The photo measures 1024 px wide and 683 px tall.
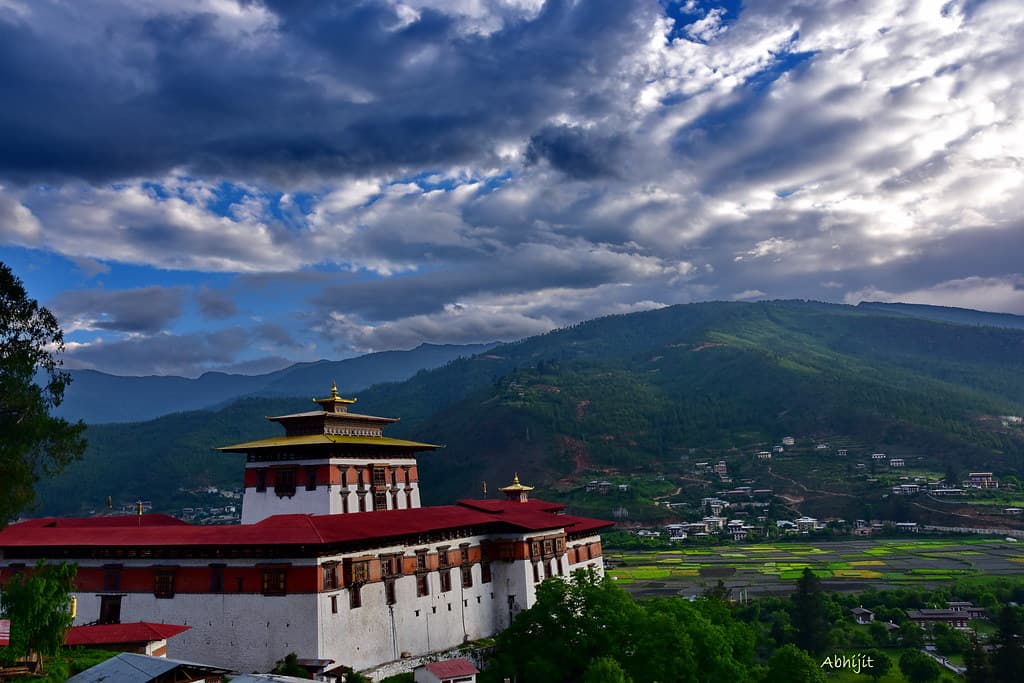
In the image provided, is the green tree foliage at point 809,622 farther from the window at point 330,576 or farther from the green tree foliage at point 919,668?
the window at point 330,576

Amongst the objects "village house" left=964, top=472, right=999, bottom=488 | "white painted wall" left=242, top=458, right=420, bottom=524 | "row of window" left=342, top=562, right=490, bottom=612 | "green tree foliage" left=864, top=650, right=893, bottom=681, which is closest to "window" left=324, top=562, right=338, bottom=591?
"row of window" left=342, top=562, right=490, bottom=612

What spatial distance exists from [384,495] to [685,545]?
119 metres

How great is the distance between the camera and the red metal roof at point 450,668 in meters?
41.5

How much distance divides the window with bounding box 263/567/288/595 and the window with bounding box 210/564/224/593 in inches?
90.8

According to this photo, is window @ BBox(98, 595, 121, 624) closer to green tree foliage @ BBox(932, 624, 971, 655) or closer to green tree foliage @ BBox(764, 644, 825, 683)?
green tree foliage @ BBox(764, 644, 825, 683)

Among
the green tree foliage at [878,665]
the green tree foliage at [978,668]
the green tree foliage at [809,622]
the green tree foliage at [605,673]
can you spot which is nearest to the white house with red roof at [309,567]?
the green tree foliage at [605,673]

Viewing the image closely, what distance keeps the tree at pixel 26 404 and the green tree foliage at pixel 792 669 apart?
41817 mm

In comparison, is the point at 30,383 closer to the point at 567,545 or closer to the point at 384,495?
the point at 384,495

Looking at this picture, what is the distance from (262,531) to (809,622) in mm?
61134

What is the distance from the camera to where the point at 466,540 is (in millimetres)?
52594

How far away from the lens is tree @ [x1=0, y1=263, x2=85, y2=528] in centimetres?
4494

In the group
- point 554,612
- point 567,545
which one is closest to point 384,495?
point 567,545

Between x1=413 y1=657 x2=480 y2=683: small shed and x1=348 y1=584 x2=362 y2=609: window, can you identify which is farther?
x1=348 y1=584 x2=362 y2=609: window

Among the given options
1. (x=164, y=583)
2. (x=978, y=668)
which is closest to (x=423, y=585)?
(x=164, y=583)
